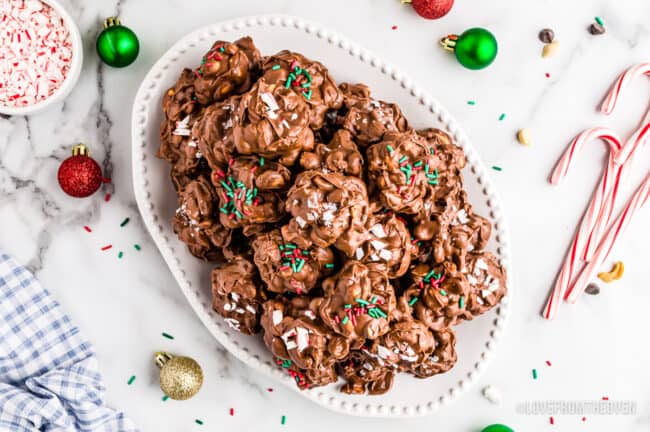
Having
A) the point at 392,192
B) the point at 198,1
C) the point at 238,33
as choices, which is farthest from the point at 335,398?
the point at 198,1

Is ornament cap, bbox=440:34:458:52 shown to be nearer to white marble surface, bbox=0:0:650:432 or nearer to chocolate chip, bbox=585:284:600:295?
white marble surface, bbox=0:0:650:432

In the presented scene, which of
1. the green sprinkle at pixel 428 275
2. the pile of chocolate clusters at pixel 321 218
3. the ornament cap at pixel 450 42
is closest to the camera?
the pile of chocolate clusters at pixel 321 218

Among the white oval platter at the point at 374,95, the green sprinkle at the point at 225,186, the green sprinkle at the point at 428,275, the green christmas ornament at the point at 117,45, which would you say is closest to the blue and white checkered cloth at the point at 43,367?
the white oval platter at the point at 374,95

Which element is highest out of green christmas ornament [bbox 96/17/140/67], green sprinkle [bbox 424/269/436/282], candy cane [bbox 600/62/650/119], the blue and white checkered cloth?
candy cane [bbox 600/62/650/119]

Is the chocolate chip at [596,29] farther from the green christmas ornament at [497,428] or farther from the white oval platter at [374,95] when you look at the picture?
the green christmas ornament at [497,428]

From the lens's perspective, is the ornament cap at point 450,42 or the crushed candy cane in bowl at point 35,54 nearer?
the crushed candy cane in bowl at point 35,54

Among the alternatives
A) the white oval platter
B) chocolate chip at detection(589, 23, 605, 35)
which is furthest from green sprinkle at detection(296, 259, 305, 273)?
chocolate chip at detection(589, 23, 605, 35)

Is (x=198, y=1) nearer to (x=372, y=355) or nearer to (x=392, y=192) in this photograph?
(x=392, y=192)

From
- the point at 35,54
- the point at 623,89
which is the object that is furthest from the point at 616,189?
the point at 35,54
